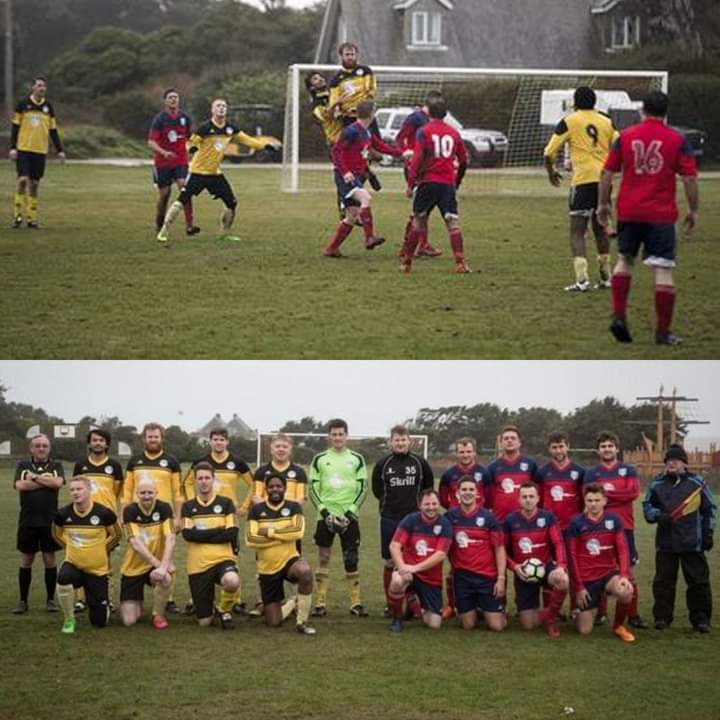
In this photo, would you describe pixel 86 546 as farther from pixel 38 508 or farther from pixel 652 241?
pixel 652 241

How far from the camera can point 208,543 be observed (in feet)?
28.3

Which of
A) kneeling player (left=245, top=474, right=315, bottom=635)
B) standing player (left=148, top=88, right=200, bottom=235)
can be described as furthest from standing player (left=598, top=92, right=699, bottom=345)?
standing player (left=148, top=88, right=200, bottom=235)

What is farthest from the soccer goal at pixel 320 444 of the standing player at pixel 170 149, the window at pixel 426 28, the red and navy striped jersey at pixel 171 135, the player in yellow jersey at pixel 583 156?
the window at pixel 426 28

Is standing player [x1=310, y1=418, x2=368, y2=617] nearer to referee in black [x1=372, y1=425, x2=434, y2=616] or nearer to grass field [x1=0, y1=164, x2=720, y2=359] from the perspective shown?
referee in black [x1=372, y1=425, x2=434, y2=616]

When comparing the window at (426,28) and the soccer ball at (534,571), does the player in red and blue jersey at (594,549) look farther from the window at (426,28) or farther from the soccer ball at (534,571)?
the window at (426,28)

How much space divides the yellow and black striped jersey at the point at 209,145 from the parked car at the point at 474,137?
9.66m

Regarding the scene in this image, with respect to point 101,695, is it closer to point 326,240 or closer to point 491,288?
point 491,288

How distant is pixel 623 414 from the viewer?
13.8m

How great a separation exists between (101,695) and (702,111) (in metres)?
22.2

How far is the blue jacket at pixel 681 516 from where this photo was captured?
28.8 ft

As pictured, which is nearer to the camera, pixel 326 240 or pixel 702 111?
pixel 326 240

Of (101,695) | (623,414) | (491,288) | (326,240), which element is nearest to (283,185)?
(326,240)

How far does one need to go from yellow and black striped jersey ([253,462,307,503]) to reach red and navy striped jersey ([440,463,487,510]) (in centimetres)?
83

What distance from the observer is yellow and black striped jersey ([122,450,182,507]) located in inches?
358
